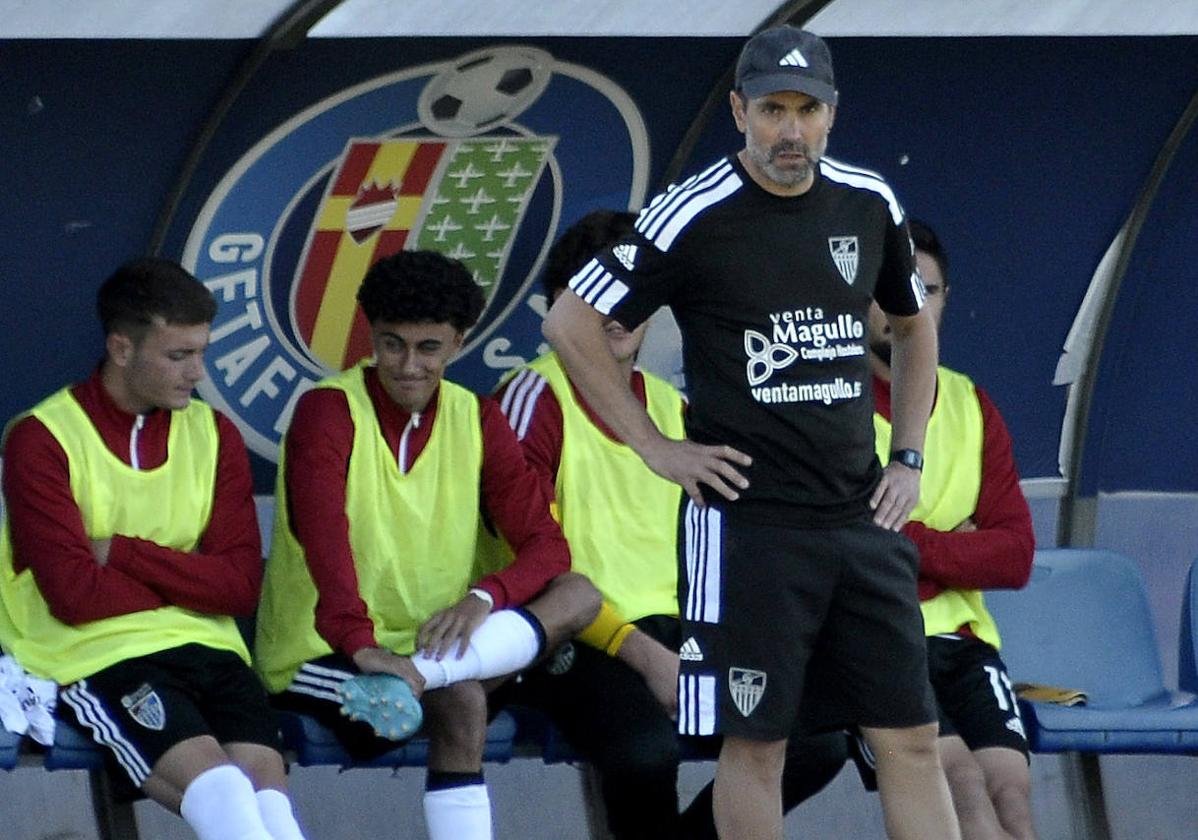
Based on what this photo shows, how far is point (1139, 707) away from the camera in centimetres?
529

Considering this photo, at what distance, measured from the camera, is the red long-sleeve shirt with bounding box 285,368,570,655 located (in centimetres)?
468

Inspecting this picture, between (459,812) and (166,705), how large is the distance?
620 mm

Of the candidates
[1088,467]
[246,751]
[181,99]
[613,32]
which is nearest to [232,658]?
[246,751]

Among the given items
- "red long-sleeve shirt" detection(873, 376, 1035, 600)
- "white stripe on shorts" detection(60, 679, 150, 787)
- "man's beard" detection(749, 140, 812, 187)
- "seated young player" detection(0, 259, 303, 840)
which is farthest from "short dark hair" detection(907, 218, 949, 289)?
"white stripe on shorts" detection(60, 679, 150, 787)

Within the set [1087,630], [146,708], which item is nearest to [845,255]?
[146,708]

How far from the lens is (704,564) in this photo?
12.6ft

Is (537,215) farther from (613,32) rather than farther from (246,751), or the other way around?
(246,751)

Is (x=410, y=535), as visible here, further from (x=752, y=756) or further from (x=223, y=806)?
(x=752, y=756)

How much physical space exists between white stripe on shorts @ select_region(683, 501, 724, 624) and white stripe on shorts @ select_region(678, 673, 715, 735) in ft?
0.35

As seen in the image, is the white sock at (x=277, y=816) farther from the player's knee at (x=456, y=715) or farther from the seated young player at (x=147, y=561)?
the player's knee at (x=456, y=715)

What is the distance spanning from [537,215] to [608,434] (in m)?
0.75

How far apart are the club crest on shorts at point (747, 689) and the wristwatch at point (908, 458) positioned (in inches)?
19.2

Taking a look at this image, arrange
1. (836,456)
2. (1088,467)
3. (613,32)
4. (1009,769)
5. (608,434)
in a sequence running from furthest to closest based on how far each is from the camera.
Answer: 1. (1088,467)
2. (613,32)
3. (608,434)
4. (1009,769)
5. (836,456)

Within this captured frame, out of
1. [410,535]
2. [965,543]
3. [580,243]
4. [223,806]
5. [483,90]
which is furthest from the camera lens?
[483,90]
